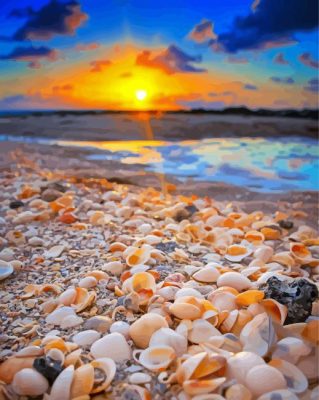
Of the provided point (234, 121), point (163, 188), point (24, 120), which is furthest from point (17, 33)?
point (234, 121)

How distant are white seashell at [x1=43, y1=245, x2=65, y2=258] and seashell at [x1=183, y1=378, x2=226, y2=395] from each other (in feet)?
1.74

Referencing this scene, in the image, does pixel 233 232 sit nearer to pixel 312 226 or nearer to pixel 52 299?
pixel 312 226

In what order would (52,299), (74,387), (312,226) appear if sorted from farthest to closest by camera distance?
1. (312,226)
2. (52,299)
3. (74,387)

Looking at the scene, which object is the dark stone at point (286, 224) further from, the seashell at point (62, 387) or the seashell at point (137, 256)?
the seashell at point (62, 387)

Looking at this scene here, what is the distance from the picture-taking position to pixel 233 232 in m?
1.16

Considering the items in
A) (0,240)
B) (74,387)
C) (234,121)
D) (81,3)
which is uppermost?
(81,3)

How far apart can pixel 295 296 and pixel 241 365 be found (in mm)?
173

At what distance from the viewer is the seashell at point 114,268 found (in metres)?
0.85

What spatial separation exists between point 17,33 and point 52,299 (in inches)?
31.7

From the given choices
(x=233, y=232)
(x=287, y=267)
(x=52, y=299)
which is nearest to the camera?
(x=52, y=299)

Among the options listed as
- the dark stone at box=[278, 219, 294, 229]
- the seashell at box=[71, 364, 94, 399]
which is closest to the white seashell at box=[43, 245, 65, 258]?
the seashell at box=[71, 364, 94, 399]

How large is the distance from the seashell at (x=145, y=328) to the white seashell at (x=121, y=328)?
0.01 metres

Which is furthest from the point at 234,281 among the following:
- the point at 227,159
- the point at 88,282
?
the point at 227,159

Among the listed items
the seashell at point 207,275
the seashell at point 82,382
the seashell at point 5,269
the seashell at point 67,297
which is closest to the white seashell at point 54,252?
the seashell at point 5,269
